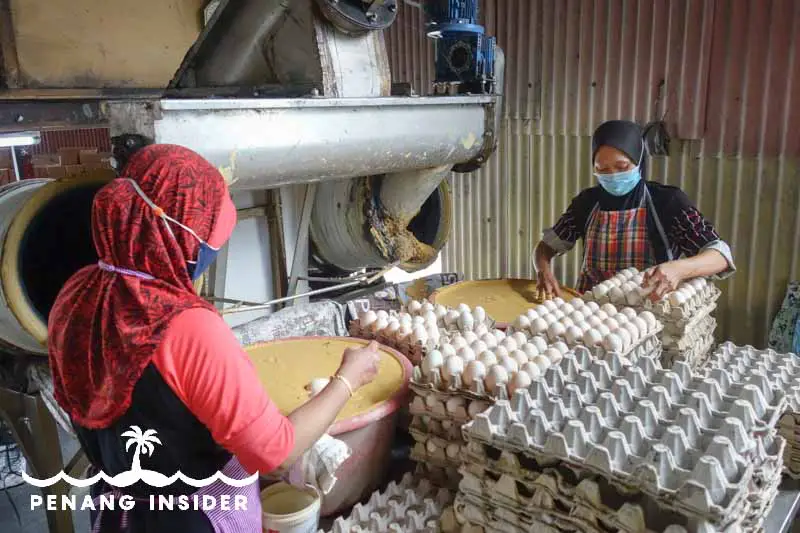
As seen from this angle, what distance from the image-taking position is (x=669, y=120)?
3.47 meters

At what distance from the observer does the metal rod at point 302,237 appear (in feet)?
10.5

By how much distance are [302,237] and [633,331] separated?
197cm

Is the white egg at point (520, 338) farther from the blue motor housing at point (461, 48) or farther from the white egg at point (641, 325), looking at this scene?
the blue motor housing at point (461, 48)

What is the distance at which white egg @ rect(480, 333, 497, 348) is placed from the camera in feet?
5.61

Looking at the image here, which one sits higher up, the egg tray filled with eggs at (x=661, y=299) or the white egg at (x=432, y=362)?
the white egg at (x=432, y=362)

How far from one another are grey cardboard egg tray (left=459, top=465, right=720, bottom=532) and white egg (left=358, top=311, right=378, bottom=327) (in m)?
0.85

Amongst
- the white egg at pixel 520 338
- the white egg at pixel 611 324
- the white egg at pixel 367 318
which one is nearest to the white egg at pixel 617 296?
the white egg at pixel 611 324

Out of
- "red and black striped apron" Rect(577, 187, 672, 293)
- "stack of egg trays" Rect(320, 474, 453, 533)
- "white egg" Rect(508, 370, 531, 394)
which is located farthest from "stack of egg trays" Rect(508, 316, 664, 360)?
"red and black striped apron" Rect(577, 187, 672, 293)

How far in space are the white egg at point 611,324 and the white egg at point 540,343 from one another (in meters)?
0.22

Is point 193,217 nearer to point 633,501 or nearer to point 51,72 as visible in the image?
point 633,501

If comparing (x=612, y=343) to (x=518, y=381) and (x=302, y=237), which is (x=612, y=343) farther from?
(x=302, y=237)

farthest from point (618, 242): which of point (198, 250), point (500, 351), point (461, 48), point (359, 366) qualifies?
point (198, 250)

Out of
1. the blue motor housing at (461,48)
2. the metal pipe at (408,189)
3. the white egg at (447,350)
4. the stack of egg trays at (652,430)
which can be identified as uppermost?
the blue motor housing at (461,48)

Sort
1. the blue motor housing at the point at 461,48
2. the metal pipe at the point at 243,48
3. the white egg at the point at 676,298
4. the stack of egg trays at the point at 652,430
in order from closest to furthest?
the stack of egg trays at the point at 652,430 → the white egg at the point at 676,298 → the metal pipe at the point at 243,48 → the blue motor housing at the point at 461,48
